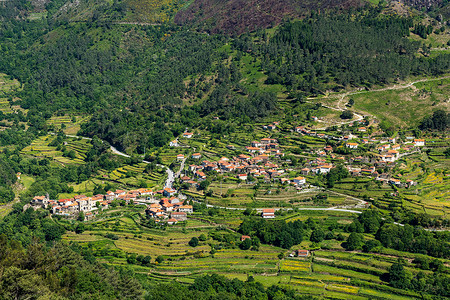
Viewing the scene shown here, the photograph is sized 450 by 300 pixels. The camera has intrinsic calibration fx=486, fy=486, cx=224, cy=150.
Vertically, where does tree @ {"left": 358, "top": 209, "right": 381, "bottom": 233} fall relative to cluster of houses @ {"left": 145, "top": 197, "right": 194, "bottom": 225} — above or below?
above

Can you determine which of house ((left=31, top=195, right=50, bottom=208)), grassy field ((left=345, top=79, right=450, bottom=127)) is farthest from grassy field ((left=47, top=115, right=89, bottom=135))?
grassy field ((left=345, top=79, right=450, bottom=127))

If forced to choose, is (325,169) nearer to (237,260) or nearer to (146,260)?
(237,260)

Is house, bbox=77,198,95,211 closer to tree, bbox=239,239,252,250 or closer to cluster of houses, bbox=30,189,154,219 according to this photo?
cluster of houses, bbox=30,189,154,219

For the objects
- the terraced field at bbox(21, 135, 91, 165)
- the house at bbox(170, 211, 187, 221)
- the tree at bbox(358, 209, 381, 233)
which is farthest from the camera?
the terraced field at bbox(21, 135, 91, 165)

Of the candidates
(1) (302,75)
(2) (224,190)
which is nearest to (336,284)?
(2) (224,190)

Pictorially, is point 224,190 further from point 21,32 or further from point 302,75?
point 21,32

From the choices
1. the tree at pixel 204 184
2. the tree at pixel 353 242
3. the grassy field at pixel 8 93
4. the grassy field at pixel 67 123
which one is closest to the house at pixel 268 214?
the tree at pixel 353 242
